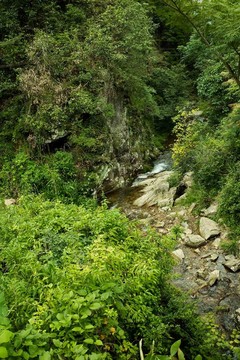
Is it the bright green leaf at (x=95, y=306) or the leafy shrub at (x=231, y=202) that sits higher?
the bright green leaf at (x=95, y=306)

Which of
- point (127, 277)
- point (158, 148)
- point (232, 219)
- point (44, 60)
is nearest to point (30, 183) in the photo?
point (44, 60)

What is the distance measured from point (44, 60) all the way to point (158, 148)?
318 inches

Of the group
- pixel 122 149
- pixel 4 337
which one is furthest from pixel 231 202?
pixel 4 337

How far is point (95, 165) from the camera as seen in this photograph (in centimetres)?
1030

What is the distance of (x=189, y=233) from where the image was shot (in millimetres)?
8219

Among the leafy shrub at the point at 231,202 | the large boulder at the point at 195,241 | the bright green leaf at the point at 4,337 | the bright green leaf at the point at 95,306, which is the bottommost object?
the large boulder at the point at 195,241

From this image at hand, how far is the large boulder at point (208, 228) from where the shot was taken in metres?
7.86

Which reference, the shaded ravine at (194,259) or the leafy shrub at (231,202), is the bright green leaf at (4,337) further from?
the leafy shrub at (231,202)

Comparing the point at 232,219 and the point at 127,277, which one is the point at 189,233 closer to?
the point at 232,219

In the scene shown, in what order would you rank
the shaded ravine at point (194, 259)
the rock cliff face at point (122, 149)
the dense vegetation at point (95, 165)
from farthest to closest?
1. the rock cliff face at point (122, 149)
2. the shaded ravine at point (194, 259)
3. the dense vegetation at point (95, 165)

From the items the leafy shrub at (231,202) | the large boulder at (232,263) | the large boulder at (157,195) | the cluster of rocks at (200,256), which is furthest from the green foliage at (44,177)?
the large boulder at (232,263)

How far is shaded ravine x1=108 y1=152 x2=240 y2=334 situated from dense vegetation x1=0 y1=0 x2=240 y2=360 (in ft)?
2.26

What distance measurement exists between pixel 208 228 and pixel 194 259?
3.69 ft

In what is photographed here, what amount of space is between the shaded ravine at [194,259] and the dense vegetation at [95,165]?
0.69m
